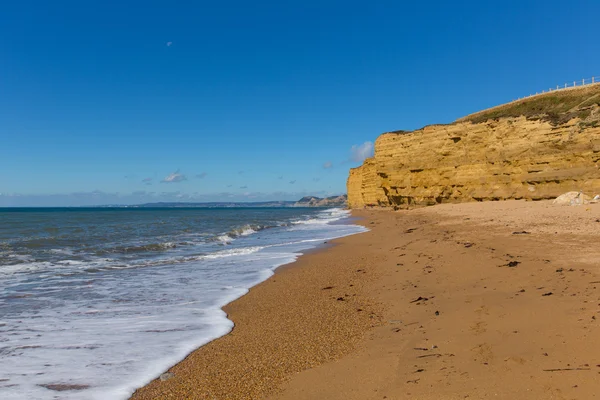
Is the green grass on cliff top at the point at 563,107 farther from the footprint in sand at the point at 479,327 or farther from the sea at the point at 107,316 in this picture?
the footprint in sand at the point at 479,327

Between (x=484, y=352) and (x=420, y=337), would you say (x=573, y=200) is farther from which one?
(x=484, y=352)

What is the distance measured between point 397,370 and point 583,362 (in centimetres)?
157

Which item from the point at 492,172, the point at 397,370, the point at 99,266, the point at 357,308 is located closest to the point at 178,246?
the point at 99,266

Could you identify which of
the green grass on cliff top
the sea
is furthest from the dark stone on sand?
the green grass on cliff top

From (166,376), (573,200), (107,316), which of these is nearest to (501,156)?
(573,200)

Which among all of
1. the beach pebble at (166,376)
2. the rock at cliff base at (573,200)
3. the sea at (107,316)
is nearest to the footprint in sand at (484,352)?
the beach pebble at (166,376)

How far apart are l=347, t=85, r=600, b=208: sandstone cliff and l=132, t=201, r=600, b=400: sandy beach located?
64.6 feet

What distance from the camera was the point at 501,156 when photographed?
29.0 m

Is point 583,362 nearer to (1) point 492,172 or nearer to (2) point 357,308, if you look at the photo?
(2) point 357,308

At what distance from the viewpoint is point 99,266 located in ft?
40.1

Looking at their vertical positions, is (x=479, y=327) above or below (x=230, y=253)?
Result: above

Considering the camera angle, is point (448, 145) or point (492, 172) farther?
point (448, 145)

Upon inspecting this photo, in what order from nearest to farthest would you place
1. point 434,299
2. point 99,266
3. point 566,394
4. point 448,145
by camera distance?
point 566,394 → point 434,299 → point 99,266 → point 448,145

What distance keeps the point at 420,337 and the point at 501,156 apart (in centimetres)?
2865
